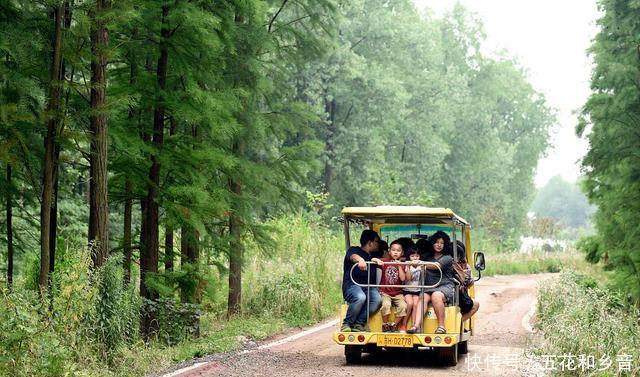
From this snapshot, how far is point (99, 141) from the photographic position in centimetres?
1359

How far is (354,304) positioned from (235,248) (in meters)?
4.71

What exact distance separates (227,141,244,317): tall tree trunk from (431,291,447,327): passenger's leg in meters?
4.95

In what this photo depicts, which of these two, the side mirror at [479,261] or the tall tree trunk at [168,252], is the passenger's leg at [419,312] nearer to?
the side mirror at [479,261]

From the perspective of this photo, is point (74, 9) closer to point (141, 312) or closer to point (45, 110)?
point (45, 110)

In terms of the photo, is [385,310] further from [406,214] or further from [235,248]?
[235,248]

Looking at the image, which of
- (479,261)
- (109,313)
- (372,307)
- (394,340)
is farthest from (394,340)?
(109,313)

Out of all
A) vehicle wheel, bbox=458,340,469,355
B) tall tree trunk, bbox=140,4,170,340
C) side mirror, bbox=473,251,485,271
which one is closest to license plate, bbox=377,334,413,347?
vehicle wheel, bbox=458,340,469,355

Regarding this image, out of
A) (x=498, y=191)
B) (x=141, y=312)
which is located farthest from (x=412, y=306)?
(x=498, y=191)

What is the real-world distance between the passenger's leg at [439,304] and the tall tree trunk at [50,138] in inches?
211

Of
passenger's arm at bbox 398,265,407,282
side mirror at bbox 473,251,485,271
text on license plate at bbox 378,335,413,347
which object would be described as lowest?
text on license plate at bbox 378,335,413,347

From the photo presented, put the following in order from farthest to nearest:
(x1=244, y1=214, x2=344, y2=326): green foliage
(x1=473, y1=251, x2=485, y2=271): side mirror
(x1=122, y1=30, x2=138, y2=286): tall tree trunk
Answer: (x1=244, y1=214, x2=344, y2=326): green foliage → (x1=122, y1=30, x2=138, y2=286): tall tree trunk → (x1=473, y1=251, x2=485, y2=271): side mirror

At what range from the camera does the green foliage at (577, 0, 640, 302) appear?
20734mm

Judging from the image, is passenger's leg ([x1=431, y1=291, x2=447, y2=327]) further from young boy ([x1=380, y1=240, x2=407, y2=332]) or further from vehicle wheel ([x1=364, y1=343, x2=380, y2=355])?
vehicle wheel ([x1=364, y1=343, x2=380, y2=355])

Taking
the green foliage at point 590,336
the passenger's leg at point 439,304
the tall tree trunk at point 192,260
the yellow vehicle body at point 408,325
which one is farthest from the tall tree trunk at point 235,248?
the green foliage at point 590,336
